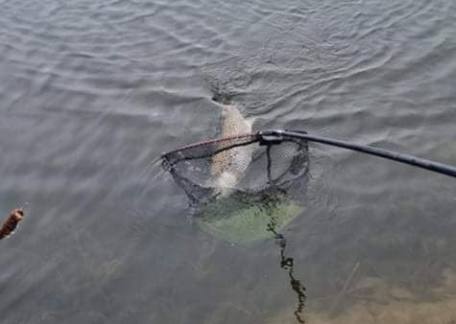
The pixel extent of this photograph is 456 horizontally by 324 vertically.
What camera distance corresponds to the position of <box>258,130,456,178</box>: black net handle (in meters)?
3.25

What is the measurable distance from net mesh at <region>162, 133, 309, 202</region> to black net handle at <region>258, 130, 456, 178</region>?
93 cm

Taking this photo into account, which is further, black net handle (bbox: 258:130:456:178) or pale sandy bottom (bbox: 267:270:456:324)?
pale sandy bottom (bbox: 267:270:456:324)

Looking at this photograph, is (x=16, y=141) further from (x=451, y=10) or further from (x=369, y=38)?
(x=451, y=10)

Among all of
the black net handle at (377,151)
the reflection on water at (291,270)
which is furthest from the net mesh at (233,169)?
the black net handle at (377,151)

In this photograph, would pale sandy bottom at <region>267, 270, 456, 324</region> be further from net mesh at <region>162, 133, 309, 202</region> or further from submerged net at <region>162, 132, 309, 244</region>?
net mesh at <region>162, 133, 309, 202</region>

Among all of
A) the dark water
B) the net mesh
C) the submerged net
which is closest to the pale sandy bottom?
the dark water

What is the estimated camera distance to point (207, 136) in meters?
7.20

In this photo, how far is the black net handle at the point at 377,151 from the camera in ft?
10.7

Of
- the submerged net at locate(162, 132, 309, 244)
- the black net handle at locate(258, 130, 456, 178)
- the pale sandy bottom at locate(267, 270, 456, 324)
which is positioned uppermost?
the black net handle at locate(258, 130, 456, 178)

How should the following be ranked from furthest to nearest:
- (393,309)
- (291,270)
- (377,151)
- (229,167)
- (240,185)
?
(229,167) < (240,185) < (291,270) < (393,309) < (377,151)

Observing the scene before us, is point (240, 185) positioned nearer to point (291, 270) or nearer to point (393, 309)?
point (291, 270)

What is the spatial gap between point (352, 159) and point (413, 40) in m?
2.82

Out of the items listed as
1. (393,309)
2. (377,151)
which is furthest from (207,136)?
(377,151)

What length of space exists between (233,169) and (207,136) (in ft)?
3.03
